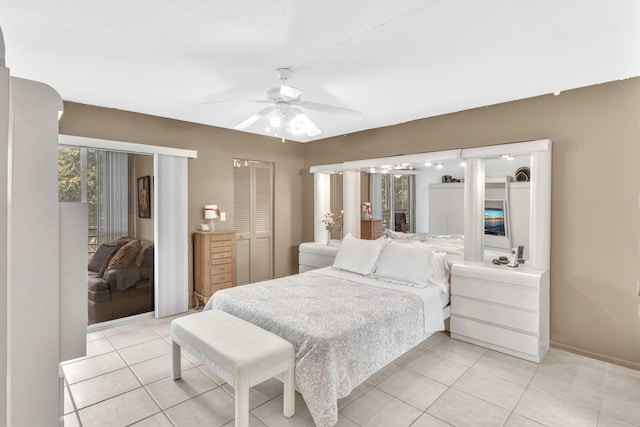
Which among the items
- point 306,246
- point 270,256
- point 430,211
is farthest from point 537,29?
point 270,256

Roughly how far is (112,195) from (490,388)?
453 centimetres

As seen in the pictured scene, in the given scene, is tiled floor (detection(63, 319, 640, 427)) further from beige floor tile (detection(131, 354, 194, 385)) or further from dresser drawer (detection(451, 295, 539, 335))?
dresser drawer (detection(451, 295, 539, 335))

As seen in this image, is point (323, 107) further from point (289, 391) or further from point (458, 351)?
point (458, 351)

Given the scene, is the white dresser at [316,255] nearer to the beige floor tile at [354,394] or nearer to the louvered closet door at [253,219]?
the louvered closet door at [253,219]

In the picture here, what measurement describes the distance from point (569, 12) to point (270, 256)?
4793mm

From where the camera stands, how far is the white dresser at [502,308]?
311 cm

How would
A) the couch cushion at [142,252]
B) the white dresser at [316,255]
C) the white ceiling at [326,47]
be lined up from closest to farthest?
the white ceiling at [326,47], the couch cushion at [142,252], the white dresser at [316,255]

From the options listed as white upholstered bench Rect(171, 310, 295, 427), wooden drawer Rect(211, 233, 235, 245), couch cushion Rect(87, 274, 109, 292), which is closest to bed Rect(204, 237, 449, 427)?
white upholstered bench Rect(171, 310, 295, 427)

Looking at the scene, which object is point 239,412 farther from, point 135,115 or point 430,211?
point 135,115

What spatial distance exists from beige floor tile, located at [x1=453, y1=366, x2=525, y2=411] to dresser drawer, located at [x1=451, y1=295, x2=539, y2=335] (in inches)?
23.8

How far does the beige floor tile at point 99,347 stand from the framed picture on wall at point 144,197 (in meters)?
1.63

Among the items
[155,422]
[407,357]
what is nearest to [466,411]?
[407,357]

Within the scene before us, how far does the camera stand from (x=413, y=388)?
8.81 ft

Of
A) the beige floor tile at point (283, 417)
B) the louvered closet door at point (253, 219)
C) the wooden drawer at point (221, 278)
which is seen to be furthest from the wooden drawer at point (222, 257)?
the beige floor tile at point (283, 417)
